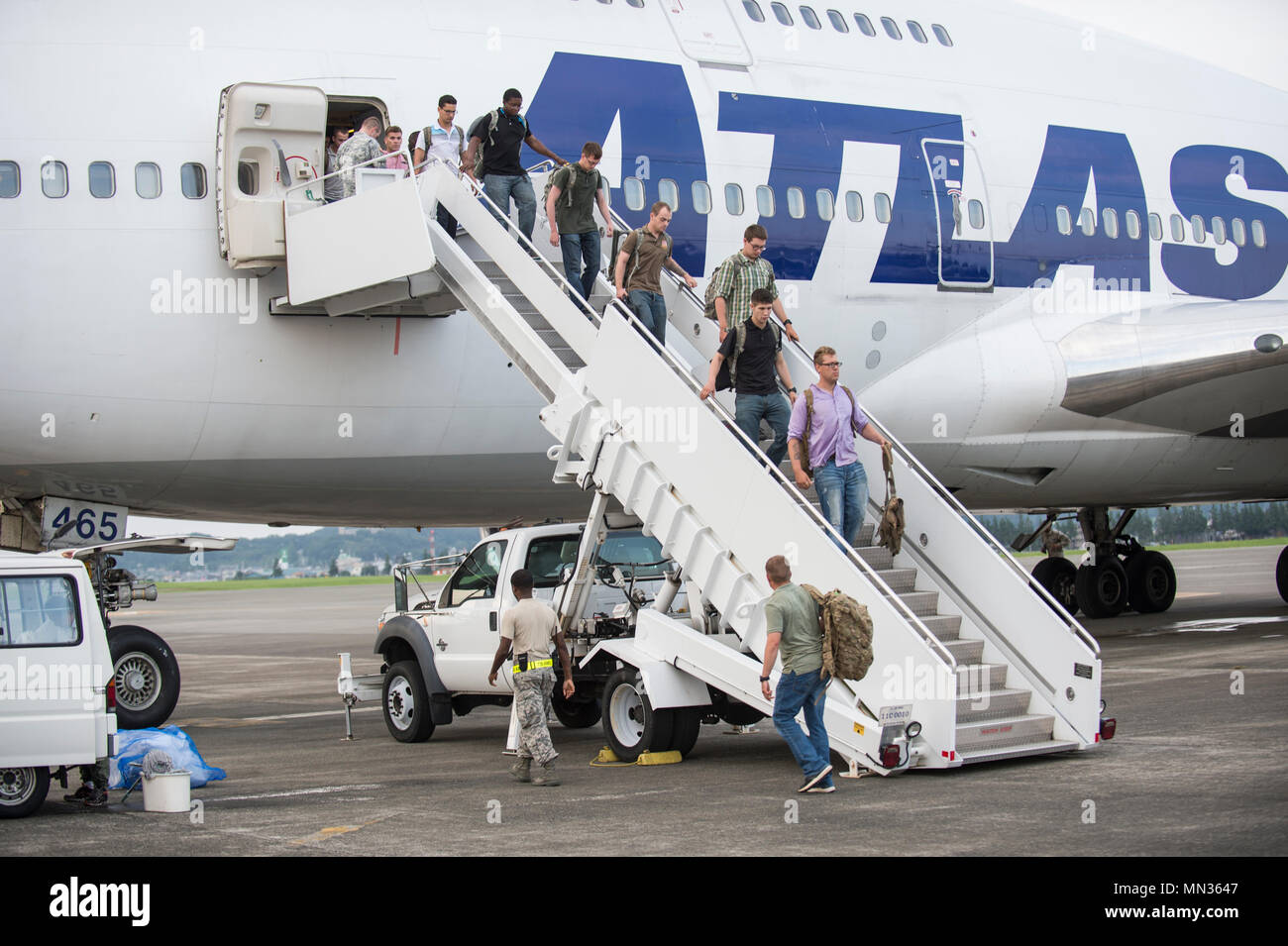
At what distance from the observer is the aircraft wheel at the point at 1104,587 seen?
24.0 meters

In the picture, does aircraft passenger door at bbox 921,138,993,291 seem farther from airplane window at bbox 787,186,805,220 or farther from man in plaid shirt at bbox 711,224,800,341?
man in plaid shirt at bbox 711,224,800,341

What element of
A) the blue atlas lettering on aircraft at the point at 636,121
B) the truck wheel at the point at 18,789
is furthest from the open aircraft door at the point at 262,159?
the truck wheel at the point at 18,789

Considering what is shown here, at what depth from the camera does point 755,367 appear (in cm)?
1106

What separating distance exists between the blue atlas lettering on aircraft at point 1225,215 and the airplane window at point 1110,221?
83 centimetres

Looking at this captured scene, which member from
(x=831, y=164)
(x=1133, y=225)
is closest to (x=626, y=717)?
(x=831, y=164)

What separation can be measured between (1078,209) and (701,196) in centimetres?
517

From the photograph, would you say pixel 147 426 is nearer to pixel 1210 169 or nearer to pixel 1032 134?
pixel 1032 134

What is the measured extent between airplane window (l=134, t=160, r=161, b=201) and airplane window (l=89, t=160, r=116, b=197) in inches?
7.2

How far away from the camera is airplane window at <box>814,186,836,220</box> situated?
1554 cm

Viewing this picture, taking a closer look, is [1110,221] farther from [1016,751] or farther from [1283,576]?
[1016,751]

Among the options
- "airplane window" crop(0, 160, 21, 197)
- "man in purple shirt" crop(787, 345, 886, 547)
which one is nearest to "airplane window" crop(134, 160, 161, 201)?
"airplane window" crop(0, 160, 21, 197)

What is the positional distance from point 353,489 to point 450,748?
9.36ft

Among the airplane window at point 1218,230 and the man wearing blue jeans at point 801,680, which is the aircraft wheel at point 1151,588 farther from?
the man wearing blue jeans at point 801,680
